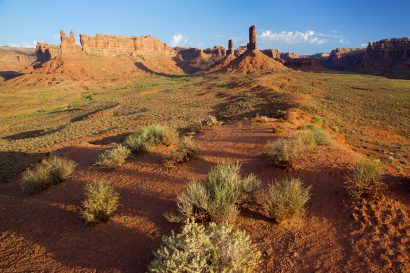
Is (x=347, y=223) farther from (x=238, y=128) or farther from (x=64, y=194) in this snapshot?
(x=238, y=128)

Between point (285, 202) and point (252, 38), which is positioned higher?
point (252, 38)

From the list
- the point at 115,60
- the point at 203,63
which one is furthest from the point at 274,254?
the point at 203,63

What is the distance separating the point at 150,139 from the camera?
37.6 feet

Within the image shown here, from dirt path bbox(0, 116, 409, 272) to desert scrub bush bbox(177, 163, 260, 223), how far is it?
41cm

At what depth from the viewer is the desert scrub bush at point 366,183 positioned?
593cm

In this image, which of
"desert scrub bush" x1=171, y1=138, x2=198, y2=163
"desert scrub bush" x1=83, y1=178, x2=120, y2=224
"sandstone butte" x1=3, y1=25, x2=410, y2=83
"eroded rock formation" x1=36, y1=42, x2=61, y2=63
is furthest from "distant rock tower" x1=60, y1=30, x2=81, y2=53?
"desert scrub bush" x1=83, y1=178, x2=120, y2=224

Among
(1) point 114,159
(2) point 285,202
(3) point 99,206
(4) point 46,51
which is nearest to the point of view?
(2) point 285,202

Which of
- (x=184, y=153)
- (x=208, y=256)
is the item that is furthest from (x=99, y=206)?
(x=184, y=153)

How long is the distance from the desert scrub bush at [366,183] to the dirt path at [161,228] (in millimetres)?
290

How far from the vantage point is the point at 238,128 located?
13945 mm

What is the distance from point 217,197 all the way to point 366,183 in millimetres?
3311

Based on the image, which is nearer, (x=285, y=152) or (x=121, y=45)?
(x=285, y=152)

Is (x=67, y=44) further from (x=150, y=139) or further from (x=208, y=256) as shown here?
(x=208, y=256)

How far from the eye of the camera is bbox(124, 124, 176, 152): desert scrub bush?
10953 millimetres
